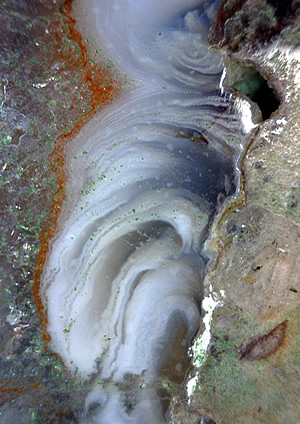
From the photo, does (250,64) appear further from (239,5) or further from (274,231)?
(274,231)

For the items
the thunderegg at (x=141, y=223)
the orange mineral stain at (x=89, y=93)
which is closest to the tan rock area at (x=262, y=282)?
the thunderegg at (x=141, y=223)

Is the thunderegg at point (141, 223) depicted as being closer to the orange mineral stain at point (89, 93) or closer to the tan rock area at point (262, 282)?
the orange mineral stain at point (89, 93)

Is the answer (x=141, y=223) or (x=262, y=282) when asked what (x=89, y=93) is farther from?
(x=262, y=282)

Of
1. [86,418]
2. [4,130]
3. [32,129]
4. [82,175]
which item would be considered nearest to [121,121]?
[82,175]

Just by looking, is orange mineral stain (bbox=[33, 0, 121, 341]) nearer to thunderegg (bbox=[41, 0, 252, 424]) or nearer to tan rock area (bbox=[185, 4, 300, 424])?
thunderegg (bbox=[41, 0, 252, 424])

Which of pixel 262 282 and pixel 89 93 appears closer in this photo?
pixel 262 282

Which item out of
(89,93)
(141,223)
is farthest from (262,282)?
(89,93)

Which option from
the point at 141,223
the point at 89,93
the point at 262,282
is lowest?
the point at 262,282
